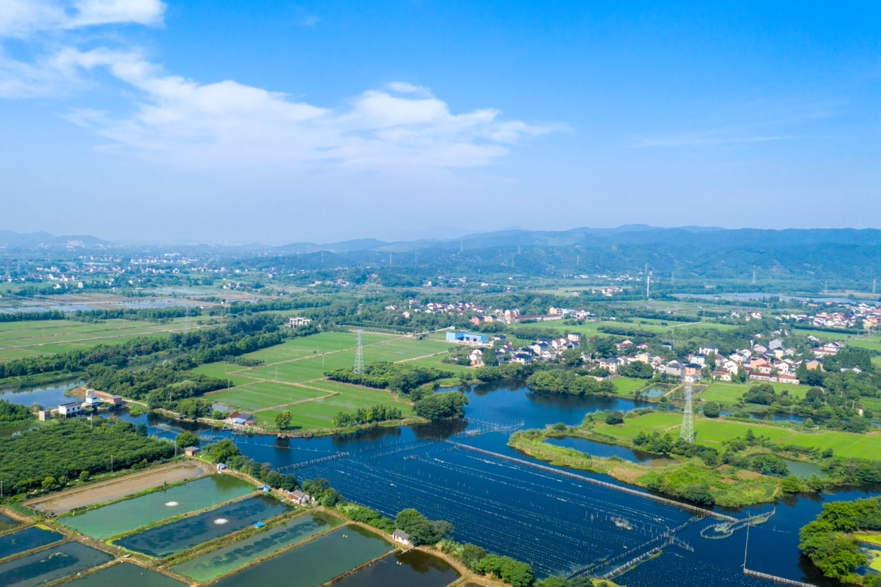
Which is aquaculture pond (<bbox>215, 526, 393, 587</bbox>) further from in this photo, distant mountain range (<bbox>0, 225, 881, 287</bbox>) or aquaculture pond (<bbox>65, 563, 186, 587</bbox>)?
distant mountain range (<bbox>0, 225, 881, 287</bbox>)

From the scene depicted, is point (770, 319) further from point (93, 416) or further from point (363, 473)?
point (93, 416)

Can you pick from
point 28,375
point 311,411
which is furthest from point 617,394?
point 28,375

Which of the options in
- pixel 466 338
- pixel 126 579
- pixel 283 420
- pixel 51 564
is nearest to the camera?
pixel 126 579

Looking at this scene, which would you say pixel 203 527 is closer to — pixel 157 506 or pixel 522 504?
pixel 157 506

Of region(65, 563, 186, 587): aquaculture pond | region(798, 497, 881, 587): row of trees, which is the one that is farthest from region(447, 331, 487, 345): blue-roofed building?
region(65, 563, 186, 587): aquaculture pond

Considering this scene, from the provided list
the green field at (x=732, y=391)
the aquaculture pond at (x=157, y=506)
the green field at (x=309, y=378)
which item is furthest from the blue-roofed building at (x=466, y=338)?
the aquaculture pond at (x=157, y=506)

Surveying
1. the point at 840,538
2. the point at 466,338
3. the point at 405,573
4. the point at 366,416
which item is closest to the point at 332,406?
the point at 366,416
